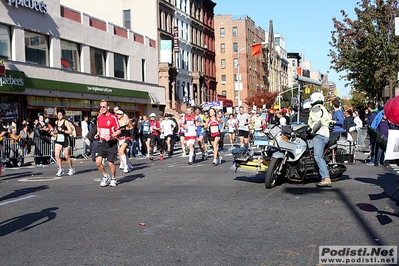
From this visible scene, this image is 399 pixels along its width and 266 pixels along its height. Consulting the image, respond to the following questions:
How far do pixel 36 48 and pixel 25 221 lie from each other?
79.2 feet

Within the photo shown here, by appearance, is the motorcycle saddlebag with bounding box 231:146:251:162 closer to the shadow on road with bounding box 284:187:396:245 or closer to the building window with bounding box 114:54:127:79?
the shadow on road with bounding box 284:187:396:245

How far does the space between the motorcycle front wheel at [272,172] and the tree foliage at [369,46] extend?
75.6ft

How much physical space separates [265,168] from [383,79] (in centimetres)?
2370

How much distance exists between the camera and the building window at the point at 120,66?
39719 millimetres

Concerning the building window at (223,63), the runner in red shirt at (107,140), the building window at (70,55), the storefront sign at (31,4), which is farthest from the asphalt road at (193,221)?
the building window at (223,63)

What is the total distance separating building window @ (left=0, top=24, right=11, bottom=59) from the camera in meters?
27.2

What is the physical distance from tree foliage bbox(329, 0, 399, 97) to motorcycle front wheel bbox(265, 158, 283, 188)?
2305 cm

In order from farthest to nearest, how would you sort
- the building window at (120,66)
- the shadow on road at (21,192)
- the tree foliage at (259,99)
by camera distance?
the tree foliage at (259,99), the building window at (120,66), the shadow on road at (21,192)

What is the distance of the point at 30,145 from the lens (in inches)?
763

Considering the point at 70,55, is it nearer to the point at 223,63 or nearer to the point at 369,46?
the point at 369,46

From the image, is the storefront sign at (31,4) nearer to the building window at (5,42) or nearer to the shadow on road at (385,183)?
the building window at (5,42)

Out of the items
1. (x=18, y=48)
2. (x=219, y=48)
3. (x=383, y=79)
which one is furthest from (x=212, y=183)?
(x=219, y=48)

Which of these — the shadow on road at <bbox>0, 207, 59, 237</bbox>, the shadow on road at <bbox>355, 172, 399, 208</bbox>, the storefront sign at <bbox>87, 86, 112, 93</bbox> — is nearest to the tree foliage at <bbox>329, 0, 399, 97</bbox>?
the storefront sign at <bbox>87, 86, 112, 93</bbox>

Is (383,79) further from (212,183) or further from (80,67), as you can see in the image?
(212,183)
